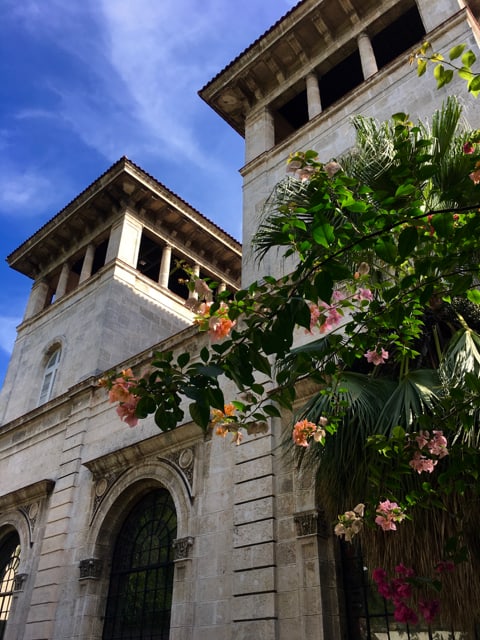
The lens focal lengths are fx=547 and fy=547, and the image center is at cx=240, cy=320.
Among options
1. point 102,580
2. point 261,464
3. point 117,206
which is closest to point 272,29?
point 117,206

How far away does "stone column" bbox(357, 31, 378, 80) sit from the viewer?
13586 mm

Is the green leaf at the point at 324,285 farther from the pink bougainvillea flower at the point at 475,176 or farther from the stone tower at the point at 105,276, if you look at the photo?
the stone tower at the point at 105,276

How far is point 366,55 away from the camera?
14.0m

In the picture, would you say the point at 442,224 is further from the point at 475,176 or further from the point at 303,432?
the point at 303,432

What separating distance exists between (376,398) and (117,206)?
1541 cm

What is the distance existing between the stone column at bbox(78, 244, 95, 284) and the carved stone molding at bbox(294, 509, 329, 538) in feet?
41.7

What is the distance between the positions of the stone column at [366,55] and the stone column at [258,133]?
298 centimetres

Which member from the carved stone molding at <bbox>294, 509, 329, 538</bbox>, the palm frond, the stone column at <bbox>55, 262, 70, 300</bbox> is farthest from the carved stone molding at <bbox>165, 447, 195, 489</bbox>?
the stone column at <bbox>55, 262, 70, 300</bbox>

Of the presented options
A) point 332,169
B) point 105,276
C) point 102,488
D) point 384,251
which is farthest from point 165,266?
point 384,251

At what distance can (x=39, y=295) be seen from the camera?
68.4 feet

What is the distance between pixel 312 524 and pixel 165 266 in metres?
13.0

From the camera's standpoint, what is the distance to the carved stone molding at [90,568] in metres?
11.1

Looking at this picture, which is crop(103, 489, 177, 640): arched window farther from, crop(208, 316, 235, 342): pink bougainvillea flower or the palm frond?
crop(208, 316, 235, 342): pink bougainvillea flower

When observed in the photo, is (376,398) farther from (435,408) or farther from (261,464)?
(261,464)
